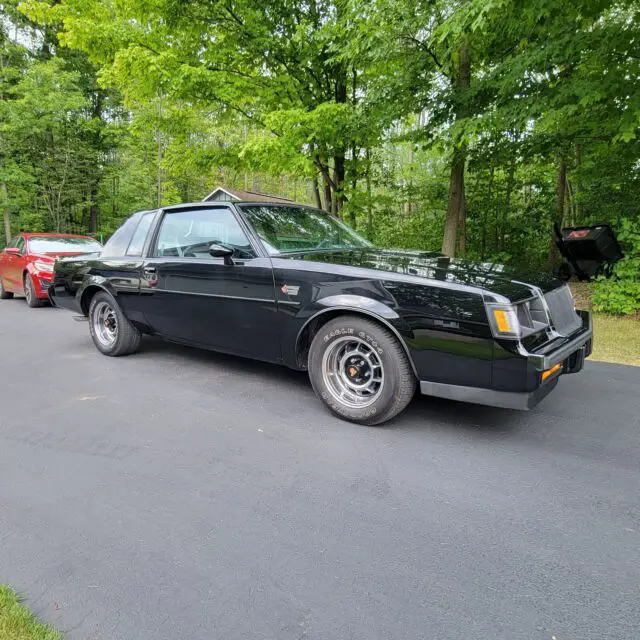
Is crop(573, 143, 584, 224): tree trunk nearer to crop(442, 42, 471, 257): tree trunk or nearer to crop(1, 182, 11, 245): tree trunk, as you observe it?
crop(442, 42, 471, 257): tree trunk

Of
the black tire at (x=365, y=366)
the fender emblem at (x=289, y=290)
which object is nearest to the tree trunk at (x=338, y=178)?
the fender emblem at (x=289, y=290)

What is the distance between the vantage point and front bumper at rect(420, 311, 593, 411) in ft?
8.71

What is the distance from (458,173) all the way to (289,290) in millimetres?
7153

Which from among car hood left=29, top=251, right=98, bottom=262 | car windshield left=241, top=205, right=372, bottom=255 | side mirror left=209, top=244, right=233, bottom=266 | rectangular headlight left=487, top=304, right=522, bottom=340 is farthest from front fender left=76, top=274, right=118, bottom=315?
car hood left=29, top=251, right=98, bottom=262

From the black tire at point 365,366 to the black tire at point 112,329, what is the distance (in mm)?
2659

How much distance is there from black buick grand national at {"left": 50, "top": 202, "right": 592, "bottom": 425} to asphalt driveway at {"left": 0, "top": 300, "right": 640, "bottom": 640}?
42 cm

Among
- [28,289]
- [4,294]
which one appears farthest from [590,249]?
[4,294]

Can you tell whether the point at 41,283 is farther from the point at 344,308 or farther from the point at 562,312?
the point at 562,312

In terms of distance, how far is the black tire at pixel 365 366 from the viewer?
307cm

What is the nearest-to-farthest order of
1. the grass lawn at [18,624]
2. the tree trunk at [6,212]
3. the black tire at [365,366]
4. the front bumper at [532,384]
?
the grass lawn at [18,624] → the front bumper at [532,384] → the black tire at [365,366] → the tree trunk at [6,212]

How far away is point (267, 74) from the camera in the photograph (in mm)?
10164

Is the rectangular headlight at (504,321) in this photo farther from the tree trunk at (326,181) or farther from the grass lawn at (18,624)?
the tree trunk at (326,181)

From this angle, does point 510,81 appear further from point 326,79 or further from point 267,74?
point 267,74

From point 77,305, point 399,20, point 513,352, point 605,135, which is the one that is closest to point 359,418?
point 513,352
